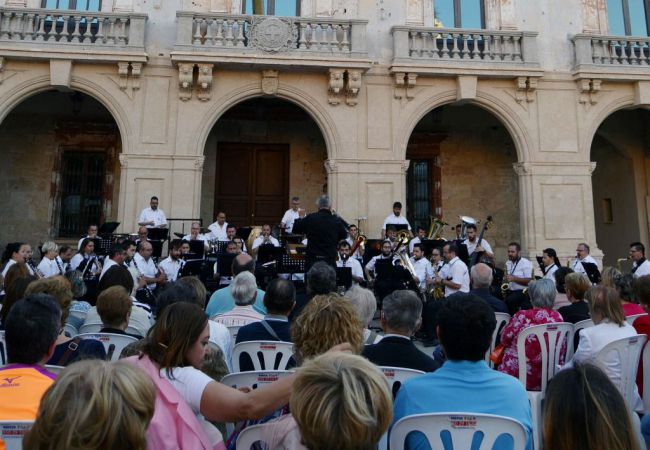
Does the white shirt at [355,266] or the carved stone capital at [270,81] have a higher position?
the carved stone capital at [270,81]

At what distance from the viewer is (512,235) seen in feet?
50.3

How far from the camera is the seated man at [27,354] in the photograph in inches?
79.2

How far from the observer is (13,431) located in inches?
75.8

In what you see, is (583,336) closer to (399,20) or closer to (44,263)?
(44,263)

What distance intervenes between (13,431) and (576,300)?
5196mm

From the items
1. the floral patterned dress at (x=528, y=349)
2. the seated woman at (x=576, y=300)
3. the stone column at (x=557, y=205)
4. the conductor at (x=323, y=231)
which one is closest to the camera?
the floral patterned dress at (x=528, y=349)

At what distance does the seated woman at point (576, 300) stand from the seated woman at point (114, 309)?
4.34 m

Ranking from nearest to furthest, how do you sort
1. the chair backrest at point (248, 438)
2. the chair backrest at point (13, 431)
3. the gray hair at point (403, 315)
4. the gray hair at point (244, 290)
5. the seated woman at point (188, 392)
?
the chair backrest at point (13, 431) → the seated woman at point (188, 392) → the chair backrest at point (248, 438) → the gray hair at point (403, 315) → the gray hair at point (244, 290)

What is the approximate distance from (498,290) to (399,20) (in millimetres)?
7754

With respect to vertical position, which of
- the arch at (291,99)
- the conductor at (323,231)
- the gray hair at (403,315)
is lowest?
the gray hair at (403,315)

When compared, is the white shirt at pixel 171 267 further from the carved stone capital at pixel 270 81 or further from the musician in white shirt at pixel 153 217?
the carved stone capital at pixel 270 81

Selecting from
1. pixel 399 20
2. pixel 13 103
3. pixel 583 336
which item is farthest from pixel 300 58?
pixel 583 336

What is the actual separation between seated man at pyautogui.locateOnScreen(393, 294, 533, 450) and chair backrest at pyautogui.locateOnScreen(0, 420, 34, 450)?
1.63 meters

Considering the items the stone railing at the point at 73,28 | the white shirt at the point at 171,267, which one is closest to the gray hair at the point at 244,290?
the white shirt at the point at 171,267
